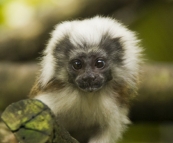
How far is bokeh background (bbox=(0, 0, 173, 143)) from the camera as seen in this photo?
21.6 ft

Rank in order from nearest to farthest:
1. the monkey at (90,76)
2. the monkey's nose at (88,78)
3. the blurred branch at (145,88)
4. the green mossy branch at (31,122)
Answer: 1. the green mossy branch at (31,122)
2. the monkey's nose at (88,78)
3. the monkey at (90,76)
4. the blurred branch at (145,88)

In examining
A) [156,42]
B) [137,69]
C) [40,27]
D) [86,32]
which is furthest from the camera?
[156,42]

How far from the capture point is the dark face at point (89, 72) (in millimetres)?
4020

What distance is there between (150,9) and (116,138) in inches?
177

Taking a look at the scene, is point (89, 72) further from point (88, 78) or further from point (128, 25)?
point (128, 25)

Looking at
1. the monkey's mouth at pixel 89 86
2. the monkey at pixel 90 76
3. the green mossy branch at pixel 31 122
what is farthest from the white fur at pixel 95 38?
the green mossy branch at pixel 31 122

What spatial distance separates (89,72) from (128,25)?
13.5ft

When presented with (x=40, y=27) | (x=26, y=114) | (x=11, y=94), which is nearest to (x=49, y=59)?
(x=26, y=114)

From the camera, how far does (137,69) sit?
4488 mm

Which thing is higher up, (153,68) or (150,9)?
(150,9)

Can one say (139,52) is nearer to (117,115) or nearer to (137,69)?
(137,69)

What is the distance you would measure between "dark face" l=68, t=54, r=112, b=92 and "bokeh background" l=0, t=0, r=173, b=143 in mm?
2305

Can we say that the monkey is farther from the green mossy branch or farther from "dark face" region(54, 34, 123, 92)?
the green mossy branch

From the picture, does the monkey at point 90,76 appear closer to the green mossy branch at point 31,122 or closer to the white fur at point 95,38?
the white fur at point 95,38
